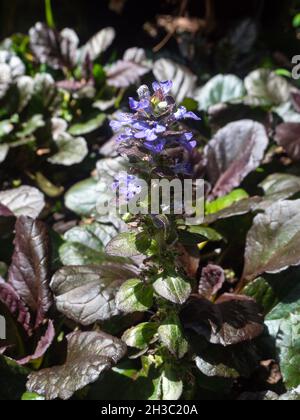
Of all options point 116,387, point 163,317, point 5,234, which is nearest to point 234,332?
point 163,317

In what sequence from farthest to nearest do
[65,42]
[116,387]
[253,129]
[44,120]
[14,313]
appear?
[65,42] < [44,120] < [253,129] < [14,313] < [116,387]

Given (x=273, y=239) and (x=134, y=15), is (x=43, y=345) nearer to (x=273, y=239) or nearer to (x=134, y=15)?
(x=273, y=239)

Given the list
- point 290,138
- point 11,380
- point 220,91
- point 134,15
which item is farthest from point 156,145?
point 134,15

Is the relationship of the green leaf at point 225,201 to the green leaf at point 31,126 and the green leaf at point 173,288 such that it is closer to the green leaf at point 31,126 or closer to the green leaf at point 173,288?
the green leaf at point 173,288

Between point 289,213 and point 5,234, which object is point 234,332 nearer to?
point 289,213

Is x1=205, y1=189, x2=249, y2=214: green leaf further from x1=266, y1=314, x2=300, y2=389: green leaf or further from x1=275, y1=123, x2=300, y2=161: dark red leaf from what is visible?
x1=266, y1=314, x2=300, y2=389: green leaf

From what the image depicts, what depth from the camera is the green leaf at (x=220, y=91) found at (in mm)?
2760

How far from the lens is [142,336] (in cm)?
165

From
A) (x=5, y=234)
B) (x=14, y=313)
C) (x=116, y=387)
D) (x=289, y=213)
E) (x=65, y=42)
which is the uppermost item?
(x=65, y=42)

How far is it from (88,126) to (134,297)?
4.49 feet

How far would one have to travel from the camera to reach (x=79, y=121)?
9.52 feet

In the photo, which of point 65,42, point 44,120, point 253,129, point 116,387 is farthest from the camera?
point 65,42

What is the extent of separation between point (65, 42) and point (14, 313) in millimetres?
1767
